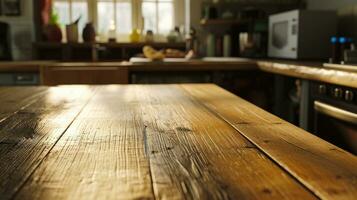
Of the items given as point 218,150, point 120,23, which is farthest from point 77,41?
point 218,150

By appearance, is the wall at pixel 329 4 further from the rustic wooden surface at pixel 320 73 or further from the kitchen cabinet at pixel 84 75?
the kitchen cabinet at pixel 84 75

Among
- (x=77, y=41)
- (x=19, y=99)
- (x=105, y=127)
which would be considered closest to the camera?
(x=105, y=127)

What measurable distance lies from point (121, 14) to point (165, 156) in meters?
3.46

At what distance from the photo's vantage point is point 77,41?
3.65m

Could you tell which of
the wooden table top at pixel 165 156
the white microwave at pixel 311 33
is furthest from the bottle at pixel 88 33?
the wooden table top at pixel 165 156

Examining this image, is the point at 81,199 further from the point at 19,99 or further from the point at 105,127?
the point at 19,99

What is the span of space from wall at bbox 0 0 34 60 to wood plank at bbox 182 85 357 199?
9.71 feet

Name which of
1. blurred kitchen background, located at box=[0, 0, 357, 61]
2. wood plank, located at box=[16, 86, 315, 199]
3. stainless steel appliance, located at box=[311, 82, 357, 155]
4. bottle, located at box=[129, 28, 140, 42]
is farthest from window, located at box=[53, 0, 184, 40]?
wood plank, located at box=[16, 86, 315, 199]

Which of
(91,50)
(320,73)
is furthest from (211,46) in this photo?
(320,73)

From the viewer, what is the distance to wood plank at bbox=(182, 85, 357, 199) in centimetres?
47

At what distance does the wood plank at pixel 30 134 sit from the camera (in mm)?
514

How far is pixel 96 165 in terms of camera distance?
1.83ft

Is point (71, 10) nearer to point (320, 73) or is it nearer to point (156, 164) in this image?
point (320, 73)

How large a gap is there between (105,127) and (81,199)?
41cm
